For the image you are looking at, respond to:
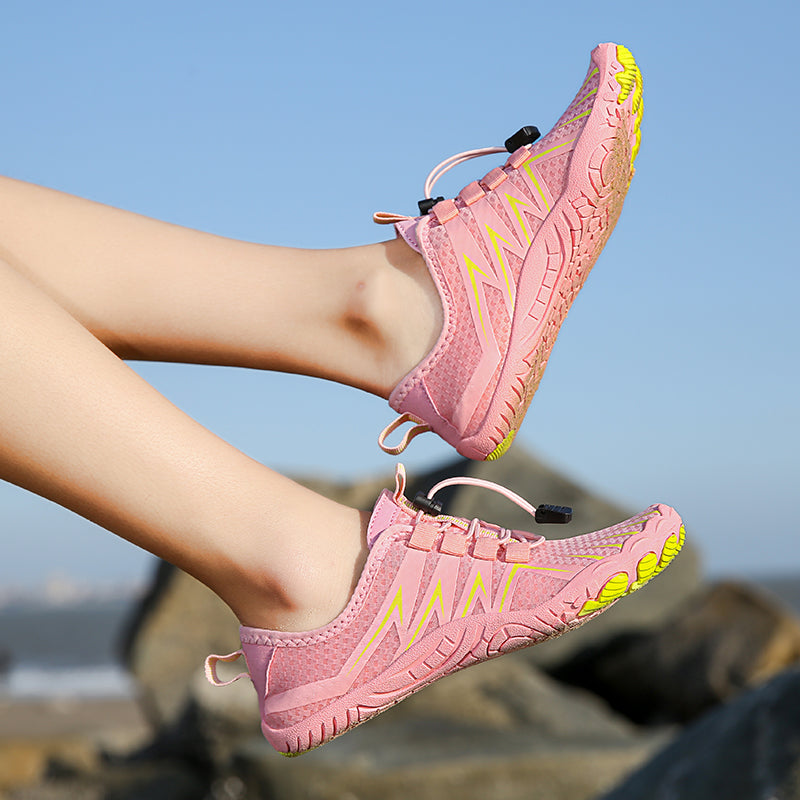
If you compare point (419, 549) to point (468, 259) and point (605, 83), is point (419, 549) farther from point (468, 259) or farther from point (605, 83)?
point (605, 83)

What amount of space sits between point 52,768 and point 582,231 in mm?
6423

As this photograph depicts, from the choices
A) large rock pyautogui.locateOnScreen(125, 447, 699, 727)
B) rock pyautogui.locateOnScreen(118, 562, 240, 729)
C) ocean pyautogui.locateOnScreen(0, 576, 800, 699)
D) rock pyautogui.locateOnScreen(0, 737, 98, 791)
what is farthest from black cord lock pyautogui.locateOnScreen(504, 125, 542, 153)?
ocean pyautogui.locateOnScreen(0, 576, 800, 699)

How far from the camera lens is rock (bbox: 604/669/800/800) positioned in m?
2.19

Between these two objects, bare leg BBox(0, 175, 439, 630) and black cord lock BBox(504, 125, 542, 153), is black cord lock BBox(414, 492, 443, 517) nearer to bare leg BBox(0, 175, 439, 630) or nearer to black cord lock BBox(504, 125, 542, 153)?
bare leg BBox(0, 175, 439, 630)

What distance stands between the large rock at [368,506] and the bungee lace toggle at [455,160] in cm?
459

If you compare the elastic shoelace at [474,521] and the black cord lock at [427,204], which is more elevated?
the black cord lock at [427,204]

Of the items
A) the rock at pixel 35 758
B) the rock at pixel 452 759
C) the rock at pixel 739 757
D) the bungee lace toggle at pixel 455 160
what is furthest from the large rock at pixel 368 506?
the bungee lace toggle at pixel 455 160

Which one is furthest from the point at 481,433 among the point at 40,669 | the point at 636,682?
the point at 40,669

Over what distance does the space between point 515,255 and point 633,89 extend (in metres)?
Result: 0.35

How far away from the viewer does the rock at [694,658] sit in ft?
19.3

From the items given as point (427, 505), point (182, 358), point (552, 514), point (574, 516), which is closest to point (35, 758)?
point (574, 516)

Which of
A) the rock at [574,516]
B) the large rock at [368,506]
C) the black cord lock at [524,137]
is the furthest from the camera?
the large rock at [368,506]

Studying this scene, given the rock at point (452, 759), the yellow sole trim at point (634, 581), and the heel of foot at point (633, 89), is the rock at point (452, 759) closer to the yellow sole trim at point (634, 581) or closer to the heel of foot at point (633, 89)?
the yellow sole trim at point (634, 581)

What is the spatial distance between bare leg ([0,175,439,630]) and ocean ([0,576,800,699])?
25.5ft
